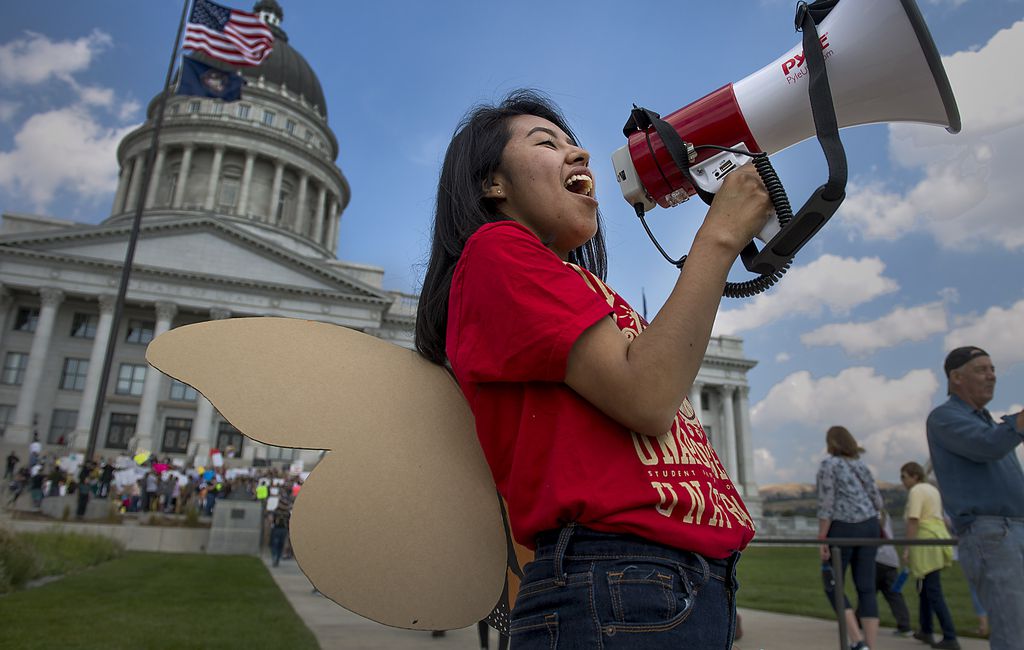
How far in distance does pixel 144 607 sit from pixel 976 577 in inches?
308

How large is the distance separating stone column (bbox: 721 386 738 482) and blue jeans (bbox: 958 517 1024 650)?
54.9m

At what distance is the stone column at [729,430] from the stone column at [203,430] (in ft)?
130

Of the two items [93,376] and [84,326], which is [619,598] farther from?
[84,326]

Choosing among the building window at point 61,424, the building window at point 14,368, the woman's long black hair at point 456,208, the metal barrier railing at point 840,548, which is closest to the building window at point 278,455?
the building window at point 61,424

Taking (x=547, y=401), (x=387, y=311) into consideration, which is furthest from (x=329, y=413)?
(x=387, y=311)

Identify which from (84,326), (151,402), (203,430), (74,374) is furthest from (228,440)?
(84,326)

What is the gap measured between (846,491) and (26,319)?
49.2 meters

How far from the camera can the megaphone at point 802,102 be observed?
1.48 m

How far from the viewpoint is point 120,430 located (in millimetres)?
41469

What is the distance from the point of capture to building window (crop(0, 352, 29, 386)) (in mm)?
40469

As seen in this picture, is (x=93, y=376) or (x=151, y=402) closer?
(x=93, y=376)

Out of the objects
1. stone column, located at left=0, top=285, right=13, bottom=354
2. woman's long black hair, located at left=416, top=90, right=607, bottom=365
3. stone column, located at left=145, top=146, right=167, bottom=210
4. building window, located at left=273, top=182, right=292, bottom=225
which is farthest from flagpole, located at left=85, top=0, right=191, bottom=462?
stone column, located at left=145, top=146, right=167, bottom=210

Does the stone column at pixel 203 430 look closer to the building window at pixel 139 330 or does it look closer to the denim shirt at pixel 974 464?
the building window at pixel 139 330

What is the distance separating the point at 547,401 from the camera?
1.37 m
